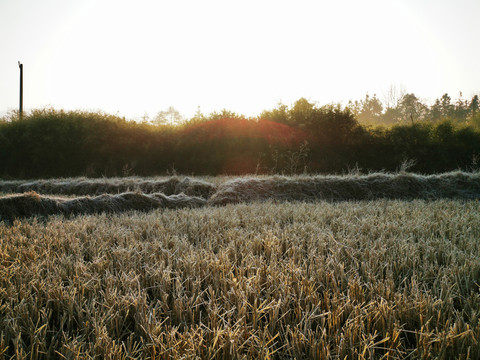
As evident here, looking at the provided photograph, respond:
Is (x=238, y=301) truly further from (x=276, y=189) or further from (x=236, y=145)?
(x=236, y=145)

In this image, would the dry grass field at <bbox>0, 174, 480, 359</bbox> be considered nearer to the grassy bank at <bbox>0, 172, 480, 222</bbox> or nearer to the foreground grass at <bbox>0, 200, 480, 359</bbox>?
the foreground grass at <bbox>0, 200, 480, 359</bbox>

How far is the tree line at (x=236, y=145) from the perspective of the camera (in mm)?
9062

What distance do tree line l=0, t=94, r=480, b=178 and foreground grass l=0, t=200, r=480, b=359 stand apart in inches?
269

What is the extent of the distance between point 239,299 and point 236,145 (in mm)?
8315

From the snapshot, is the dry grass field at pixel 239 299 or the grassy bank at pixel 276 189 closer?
the dry grass field at pixel 239 299

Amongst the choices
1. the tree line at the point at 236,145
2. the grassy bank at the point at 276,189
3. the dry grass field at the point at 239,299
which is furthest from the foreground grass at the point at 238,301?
the tree line at the point at 236,145

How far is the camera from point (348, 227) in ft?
7.95

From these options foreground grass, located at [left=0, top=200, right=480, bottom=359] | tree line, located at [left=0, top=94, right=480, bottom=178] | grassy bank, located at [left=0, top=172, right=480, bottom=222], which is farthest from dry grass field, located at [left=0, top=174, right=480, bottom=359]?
tree line, located at [left=0, top=94, right=480, bottom=178]

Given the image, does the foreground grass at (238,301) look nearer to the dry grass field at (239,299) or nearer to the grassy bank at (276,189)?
the dry grass field at (239,299)

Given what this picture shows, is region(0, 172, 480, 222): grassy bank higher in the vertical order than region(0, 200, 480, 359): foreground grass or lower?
higher

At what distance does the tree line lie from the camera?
906 centimetres

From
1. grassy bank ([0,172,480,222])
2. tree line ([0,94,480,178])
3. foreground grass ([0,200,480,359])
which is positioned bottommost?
foreground grass ([0,200,480,359])

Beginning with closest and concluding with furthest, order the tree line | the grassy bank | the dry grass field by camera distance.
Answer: the dry grass field → the grassy bank → the tree line

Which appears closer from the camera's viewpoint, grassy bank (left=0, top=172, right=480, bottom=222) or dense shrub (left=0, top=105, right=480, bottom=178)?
grassy bank (left=0, top=172, right=480, bottom=222)
